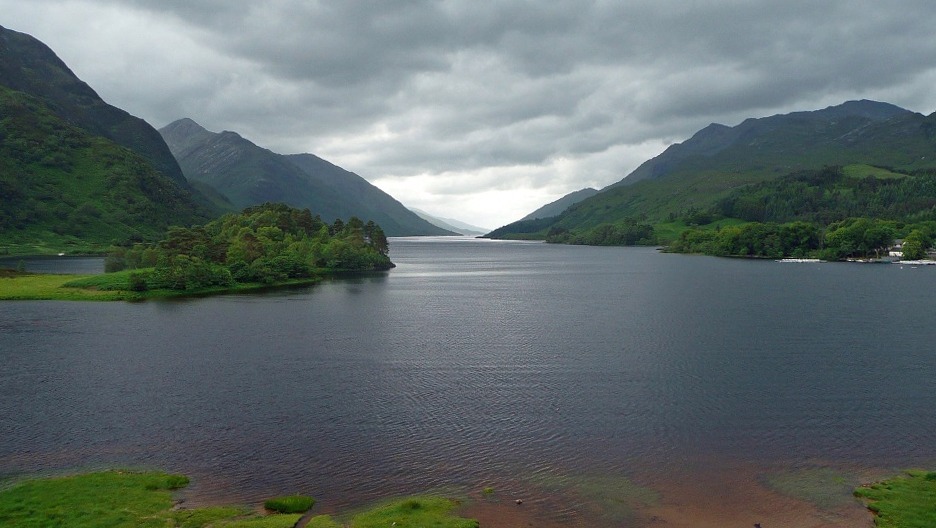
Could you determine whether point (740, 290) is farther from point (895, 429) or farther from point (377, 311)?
point (895, 429)

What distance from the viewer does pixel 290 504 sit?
102 ft

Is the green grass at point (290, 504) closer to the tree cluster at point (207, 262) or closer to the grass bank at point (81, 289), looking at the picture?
the grass bank at point (81, 289)

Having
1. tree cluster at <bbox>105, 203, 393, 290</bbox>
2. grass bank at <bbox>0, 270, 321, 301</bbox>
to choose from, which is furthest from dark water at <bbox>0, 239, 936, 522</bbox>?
tree cluster at <bbox>105, 203, 393, 290</bbox>

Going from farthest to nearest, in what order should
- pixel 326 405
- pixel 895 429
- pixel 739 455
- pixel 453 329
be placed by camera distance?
1. pixel 453 329
2. pixel 326 405
3. pixel 895 429
4. pixel 739 455

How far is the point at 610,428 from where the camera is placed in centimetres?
4472

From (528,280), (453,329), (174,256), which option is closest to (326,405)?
(453,329)

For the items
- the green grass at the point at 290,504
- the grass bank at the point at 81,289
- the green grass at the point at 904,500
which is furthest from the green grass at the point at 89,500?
the grass bank at the point at 81,289

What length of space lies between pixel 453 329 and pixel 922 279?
15328 cm

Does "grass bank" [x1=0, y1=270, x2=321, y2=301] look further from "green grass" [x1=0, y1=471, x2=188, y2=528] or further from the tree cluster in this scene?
"green grass" [x1=0, y1=471, x2=188, y2=528]

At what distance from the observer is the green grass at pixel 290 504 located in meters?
30.9

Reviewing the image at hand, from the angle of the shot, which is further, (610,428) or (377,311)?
(377,311)

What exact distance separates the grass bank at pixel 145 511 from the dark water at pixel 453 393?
2.49 meters

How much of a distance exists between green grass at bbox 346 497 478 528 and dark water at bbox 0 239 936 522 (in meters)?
2.26

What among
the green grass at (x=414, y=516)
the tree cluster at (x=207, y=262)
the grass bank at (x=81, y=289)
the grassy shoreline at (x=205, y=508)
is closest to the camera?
the grassy shoreline at (x=205, y=508)
